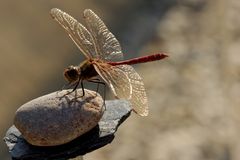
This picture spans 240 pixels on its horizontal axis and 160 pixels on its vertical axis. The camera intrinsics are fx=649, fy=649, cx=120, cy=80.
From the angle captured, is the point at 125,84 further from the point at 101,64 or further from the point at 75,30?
the point at 75,30

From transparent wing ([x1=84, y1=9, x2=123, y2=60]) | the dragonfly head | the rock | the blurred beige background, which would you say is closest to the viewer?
the rock

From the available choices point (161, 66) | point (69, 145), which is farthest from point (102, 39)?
point (161, 66)

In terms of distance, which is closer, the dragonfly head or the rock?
the rock

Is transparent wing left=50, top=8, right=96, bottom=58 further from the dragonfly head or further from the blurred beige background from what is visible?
the blurred beige background

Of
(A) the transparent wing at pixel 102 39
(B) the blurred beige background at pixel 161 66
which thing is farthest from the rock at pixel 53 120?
(B) the blurred beige background at pixel 161 66

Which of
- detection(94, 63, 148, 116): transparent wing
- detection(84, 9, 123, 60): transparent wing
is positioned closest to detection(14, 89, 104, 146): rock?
detection(94, 63, 148, 116): transparent wing

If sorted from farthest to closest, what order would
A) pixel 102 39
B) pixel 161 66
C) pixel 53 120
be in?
pixel 161 66
pixel 102 39
pixel 53 120

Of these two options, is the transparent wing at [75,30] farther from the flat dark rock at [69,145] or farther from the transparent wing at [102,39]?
the flat dark rock at [69,145]
